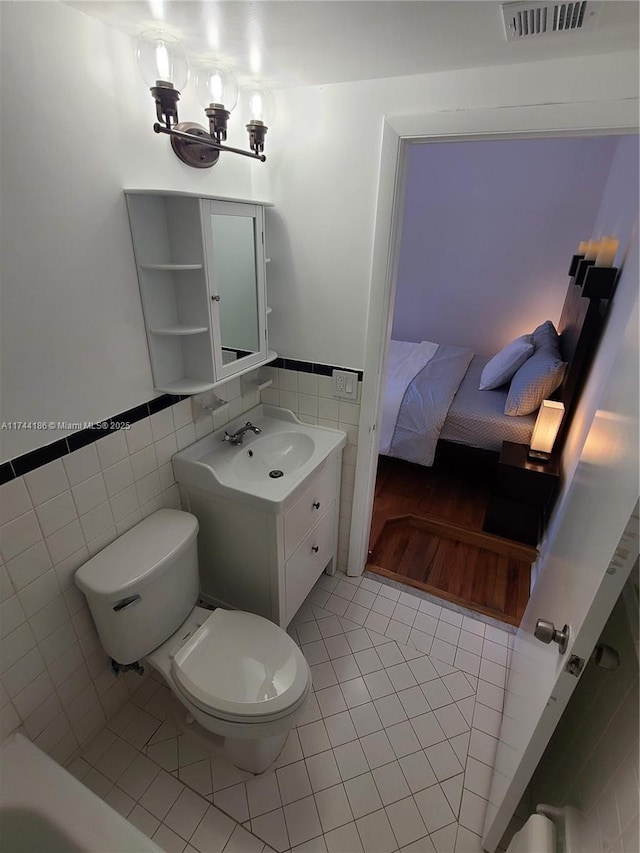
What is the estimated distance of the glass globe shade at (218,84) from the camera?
1.20m

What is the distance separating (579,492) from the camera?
111 centimetres

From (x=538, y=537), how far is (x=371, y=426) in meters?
1.31

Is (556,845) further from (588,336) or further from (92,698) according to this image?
(588,336)

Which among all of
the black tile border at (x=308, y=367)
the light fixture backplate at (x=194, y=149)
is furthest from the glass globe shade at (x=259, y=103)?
the black tile border at (x=308, y=367)

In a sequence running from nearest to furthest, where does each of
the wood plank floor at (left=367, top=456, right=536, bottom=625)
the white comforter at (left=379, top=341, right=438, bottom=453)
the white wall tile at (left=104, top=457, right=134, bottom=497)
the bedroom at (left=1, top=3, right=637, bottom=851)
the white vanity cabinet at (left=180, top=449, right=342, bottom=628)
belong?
1. the bedroom at (left=1, top=3, right=637, bottom=851)
2. the white wall tile at (left=104, top=457, right=134, bottom=497)
3. the white vanity cabinet at (left=180, top=449, right=342, bottom=628)
4. the wood plank floor at (left=367, top=456, right=536, bottom=625)
5. the white comforter at (left=379, top=341, right=438, bottom=453)

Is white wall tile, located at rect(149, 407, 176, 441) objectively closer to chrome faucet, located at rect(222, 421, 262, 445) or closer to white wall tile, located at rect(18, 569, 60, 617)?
chrome faucet, located at rect(222, 421, 262, 445)

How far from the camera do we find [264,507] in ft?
4.54

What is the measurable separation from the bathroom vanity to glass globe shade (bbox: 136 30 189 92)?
3.69ft

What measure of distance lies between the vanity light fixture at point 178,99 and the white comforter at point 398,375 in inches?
50.2

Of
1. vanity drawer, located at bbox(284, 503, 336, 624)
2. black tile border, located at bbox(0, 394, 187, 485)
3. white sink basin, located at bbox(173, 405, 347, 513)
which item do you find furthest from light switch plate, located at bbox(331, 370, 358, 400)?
black tile border, located at bbox(0, 394, 187, 485)

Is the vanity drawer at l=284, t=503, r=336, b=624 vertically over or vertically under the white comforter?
under

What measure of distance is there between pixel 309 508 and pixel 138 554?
64 cm

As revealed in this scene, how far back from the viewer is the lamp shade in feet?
7.43

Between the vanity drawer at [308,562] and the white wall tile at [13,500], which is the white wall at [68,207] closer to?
the white wall tile at [13,500]
